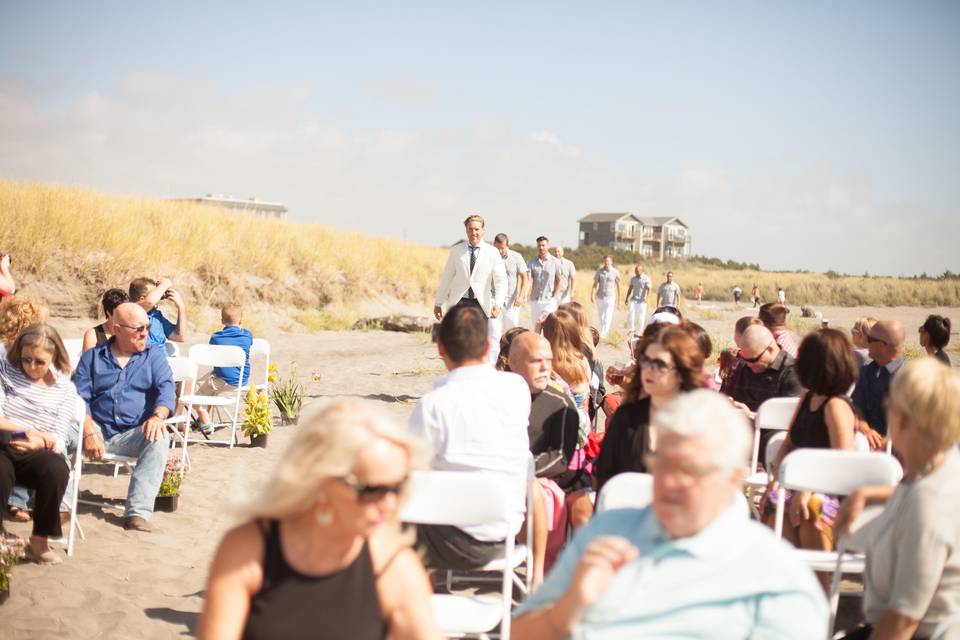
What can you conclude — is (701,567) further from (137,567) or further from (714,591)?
(137,567)

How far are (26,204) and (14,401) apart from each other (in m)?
16.9

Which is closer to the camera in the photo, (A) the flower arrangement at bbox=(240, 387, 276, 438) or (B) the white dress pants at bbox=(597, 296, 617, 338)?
(A) the flower arrangement at bbox=(240, 387, 276, 438)

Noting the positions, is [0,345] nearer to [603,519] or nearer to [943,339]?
[603,519]

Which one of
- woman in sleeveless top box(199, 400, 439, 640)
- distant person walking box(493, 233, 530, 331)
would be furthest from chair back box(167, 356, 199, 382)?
distant person walking box(493, 233, 530, 331)

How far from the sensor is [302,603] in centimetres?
238

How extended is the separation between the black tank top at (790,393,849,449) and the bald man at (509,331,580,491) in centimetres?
121

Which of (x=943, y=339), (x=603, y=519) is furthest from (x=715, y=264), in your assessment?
(x=603, y=519)

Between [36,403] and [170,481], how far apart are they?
1.52m

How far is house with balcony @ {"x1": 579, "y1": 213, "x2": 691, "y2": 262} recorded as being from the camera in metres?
113

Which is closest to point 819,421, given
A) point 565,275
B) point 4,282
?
point 4,282

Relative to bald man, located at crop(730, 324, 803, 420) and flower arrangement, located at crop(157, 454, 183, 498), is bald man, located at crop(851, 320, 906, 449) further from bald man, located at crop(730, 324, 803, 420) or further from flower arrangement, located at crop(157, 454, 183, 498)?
flower arrangement, located at crop(157, 454, 183, 498)

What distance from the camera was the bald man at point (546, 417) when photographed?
17.7 ft

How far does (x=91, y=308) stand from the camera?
775 inches

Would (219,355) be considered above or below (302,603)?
above
